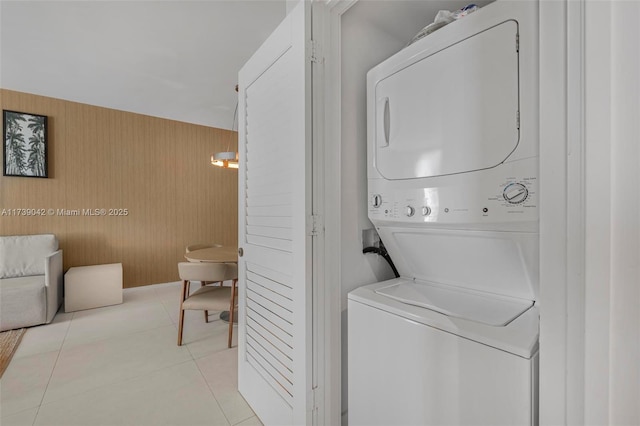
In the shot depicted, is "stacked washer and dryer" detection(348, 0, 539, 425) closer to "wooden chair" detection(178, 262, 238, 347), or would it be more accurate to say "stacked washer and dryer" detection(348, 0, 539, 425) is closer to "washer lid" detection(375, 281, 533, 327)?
"washer lid" detection(375, 281, 533, 327)

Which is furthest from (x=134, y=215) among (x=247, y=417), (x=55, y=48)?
(x=247, y=417)

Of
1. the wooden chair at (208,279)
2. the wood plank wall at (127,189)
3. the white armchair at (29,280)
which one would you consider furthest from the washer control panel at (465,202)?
the wood plank wall at (127,189)

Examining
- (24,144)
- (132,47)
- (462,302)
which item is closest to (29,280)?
(24,144)

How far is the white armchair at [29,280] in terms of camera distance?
2.78 meters

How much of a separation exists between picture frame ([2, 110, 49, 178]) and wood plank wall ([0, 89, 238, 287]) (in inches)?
2.8

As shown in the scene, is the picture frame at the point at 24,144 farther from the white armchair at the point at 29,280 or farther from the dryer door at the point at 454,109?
the dryer door at the point at 454,109

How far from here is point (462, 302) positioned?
1080mm

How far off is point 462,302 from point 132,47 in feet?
10.3

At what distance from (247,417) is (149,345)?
1370 mm

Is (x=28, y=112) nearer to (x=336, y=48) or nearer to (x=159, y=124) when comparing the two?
(x=159, y=124)

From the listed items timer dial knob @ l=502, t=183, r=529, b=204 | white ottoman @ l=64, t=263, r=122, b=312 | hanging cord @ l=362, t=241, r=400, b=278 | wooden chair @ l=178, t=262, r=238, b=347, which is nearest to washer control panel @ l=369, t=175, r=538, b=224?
timer dial knob @ l=502, t=183, r=529, b=204

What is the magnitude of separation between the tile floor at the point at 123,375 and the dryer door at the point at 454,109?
1.69 m

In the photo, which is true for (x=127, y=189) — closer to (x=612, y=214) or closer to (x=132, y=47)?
(x=132, y=47)

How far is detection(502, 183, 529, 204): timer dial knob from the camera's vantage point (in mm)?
844
